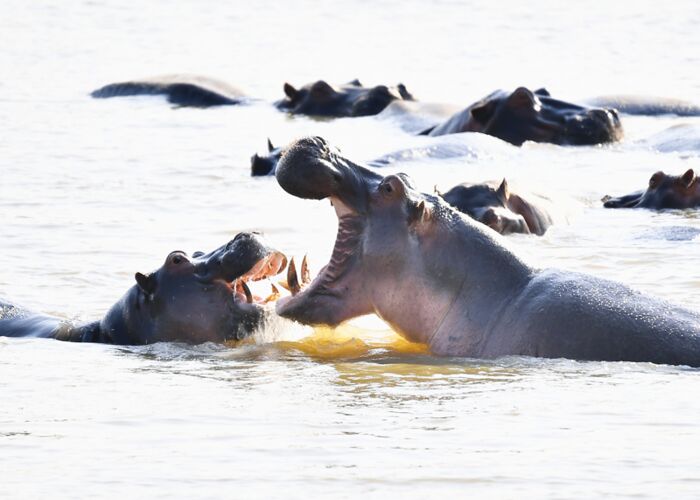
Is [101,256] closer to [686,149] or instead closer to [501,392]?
[501,392]

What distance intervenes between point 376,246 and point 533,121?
8.37m

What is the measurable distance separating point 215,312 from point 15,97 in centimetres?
1307

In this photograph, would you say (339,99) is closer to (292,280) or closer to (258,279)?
(258,279)

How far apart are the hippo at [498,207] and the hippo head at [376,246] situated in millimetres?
3157

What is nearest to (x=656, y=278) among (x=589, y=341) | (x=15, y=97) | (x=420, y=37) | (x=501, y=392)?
(x=589, y=341)

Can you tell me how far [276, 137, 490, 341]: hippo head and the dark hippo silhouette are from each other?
1022cm

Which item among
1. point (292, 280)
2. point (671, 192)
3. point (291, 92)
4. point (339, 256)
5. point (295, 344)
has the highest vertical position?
point (291, 92)

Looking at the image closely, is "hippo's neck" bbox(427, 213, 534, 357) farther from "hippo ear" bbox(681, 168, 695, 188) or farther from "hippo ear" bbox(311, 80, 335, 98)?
"hippo ear" bbox(311, 80, 335, 98)

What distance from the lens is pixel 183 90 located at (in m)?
19.2

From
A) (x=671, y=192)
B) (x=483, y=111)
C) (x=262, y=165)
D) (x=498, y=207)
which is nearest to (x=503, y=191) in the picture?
(x=498, y=207)

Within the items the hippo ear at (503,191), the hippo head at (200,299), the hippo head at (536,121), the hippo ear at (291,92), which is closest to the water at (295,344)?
the hippo head at (200,299)

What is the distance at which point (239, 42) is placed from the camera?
89.3ft

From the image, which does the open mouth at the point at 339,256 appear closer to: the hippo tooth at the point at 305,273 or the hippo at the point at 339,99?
the hippo tooth at the point at 305,273

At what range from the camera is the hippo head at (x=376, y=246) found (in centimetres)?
645
